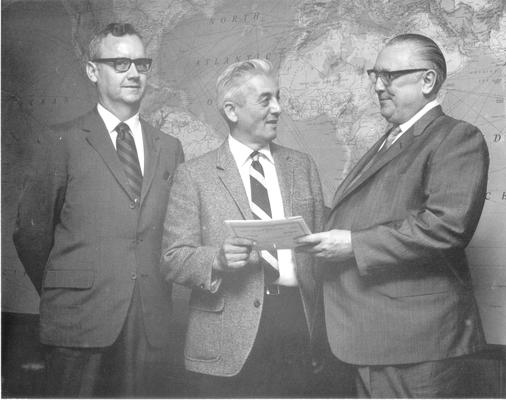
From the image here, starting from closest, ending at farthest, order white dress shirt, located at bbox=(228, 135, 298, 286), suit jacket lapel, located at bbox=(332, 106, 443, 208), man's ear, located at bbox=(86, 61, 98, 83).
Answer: suit jacket lapel, located at bbox=(332, 106, 443, 208) → white dress shirt, located at bbox=(228, 135, 298, 286) → man's ear, located at bbox=(86, 61, 98, 83)

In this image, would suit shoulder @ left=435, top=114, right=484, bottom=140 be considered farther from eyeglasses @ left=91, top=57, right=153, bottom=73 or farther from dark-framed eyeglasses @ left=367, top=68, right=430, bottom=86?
eyeglasses @ left=91, top=57, right=153, bottom=73

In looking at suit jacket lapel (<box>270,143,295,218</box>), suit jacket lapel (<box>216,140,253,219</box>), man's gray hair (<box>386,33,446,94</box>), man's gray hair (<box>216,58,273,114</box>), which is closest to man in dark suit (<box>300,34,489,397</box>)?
man's gray hair (<box>386,33,446,94</box>)

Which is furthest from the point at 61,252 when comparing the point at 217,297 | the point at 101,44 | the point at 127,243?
the point at 101,44

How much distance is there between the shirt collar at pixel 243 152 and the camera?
349cm

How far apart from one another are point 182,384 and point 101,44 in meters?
1.79

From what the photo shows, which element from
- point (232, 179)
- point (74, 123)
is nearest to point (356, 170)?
point (232, 179)

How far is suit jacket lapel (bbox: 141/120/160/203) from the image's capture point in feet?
11.8

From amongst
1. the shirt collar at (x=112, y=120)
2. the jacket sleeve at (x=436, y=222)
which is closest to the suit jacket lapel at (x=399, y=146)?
the jacket sleeve at (x=436, y=222)

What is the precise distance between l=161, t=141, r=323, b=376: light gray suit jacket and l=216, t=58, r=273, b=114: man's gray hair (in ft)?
0.84

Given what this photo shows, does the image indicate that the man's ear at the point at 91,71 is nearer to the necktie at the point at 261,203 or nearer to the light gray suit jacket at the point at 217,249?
the light gray suit jacket at the point at 217,249

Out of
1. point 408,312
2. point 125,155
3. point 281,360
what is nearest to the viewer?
point 408,312

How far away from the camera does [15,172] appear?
3795 millimetres

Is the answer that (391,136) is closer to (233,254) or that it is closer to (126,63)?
(233,254)

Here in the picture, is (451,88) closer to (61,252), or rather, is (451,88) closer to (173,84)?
(173,84)
